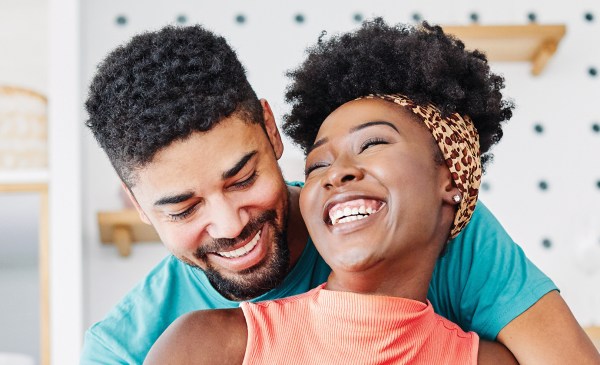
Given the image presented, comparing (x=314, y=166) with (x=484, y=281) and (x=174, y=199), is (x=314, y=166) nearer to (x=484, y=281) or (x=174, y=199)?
(x=174, y=199)

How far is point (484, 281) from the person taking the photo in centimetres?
141

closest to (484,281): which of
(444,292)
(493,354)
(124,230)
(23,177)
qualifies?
(444,292)

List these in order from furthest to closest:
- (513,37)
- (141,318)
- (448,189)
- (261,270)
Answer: (513,37) → (141,318) → (261,270) → (448,189)

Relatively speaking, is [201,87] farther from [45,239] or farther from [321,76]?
[45,239]

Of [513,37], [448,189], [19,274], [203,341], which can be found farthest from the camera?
[513,37]

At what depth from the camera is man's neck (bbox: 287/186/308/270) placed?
4.75 feet

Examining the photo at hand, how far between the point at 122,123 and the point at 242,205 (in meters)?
0.20

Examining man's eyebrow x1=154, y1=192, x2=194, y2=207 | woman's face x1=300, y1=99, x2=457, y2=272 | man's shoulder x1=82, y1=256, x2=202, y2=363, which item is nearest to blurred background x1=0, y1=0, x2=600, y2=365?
man's shoulder x1=82, y1=256, x2=202, y2=363

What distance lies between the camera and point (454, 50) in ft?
4.48

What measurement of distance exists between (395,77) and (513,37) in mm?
1169

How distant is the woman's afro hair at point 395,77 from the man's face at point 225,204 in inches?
3.8

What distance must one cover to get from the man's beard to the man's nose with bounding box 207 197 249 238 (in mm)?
37

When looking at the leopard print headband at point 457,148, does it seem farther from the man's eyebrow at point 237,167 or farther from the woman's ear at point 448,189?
the man's eyebrow at point 237,167

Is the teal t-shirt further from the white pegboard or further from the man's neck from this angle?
the white pegboard
